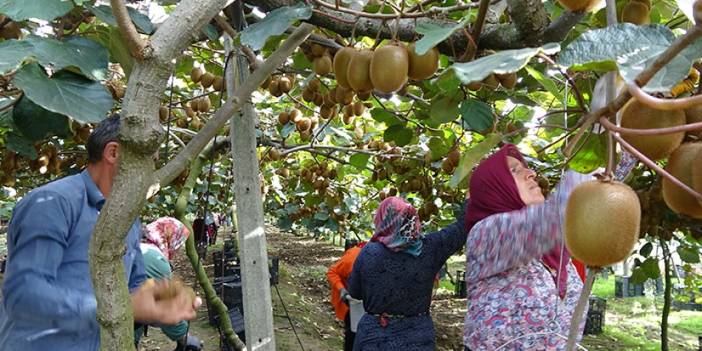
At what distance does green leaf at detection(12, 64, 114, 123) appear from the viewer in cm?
98

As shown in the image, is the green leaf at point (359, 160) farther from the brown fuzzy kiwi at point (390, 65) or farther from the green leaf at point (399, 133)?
the brown fuzzy kiwi at point (390, 65)

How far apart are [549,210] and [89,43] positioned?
1363 millimetres

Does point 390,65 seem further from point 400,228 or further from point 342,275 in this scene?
point 342,275

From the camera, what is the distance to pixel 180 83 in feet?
13.6

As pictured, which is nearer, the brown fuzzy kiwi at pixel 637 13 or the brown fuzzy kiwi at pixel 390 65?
the brown fuzzy kiwi at pixel 637 13

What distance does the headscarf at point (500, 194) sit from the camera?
6.32 feet

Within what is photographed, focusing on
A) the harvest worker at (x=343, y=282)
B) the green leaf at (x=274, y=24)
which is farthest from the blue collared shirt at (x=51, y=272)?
the harvest worker at (x=343, y=282)

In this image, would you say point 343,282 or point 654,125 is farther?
→ point 343,282

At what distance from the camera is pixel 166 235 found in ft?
10.1

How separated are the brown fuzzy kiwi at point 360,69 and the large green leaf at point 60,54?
0.56 m

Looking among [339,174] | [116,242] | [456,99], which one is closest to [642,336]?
[339,174]

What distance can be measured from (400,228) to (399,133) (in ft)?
1.58

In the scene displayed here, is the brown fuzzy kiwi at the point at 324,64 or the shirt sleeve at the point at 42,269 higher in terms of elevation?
the brown fuzzy kiwi at the point at 324,64

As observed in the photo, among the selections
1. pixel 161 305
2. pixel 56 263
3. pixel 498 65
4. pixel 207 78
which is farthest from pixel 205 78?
pixel 498 65
